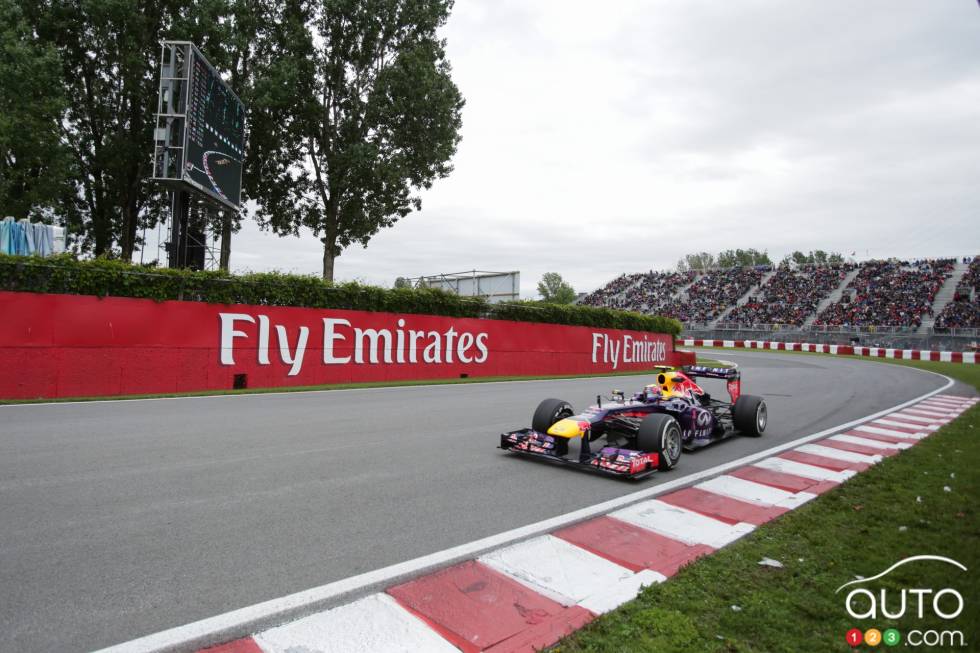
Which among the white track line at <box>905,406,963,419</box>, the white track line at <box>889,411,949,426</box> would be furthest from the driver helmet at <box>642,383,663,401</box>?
the white track line at <box>905,406,963,419</box>

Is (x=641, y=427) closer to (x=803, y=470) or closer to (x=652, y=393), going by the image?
(x=652, y=393)

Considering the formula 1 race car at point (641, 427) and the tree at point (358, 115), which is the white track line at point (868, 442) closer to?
the formula 1 race car at point (641, 427)

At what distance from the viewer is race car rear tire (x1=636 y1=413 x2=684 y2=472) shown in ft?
20.3

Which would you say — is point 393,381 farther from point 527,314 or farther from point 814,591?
point 814,591

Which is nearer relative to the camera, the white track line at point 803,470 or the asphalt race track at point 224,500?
the asphalt race track at point 224,500

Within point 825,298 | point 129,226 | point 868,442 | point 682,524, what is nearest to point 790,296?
point 825,298

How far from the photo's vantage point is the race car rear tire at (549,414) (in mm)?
7191

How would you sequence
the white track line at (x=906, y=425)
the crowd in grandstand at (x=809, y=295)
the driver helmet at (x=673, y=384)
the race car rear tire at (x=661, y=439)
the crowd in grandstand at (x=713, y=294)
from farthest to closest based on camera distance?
the crowd in grandstand at (x=713, y=294)
the crowd in grandstand at (x=809, y=295)
the white track line at (x=906, y=425)
the driver helmet at (x=673, y=384)
the race car rear tire at (x=661, y=439)

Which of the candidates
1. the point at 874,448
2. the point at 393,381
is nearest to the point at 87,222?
the point at 393,381

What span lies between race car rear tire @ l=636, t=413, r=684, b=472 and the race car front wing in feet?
0.35

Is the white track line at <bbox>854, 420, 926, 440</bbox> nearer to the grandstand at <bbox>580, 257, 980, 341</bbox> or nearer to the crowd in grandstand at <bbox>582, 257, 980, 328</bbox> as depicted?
the grandstand at <bbox>580, 257, 980, 341</bbox>

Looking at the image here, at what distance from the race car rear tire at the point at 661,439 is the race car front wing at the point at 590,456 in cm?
11

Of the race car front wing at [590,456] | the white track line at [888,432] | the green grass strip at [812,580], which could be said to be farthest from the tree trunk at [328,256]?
the green grass strip at [812,580]
